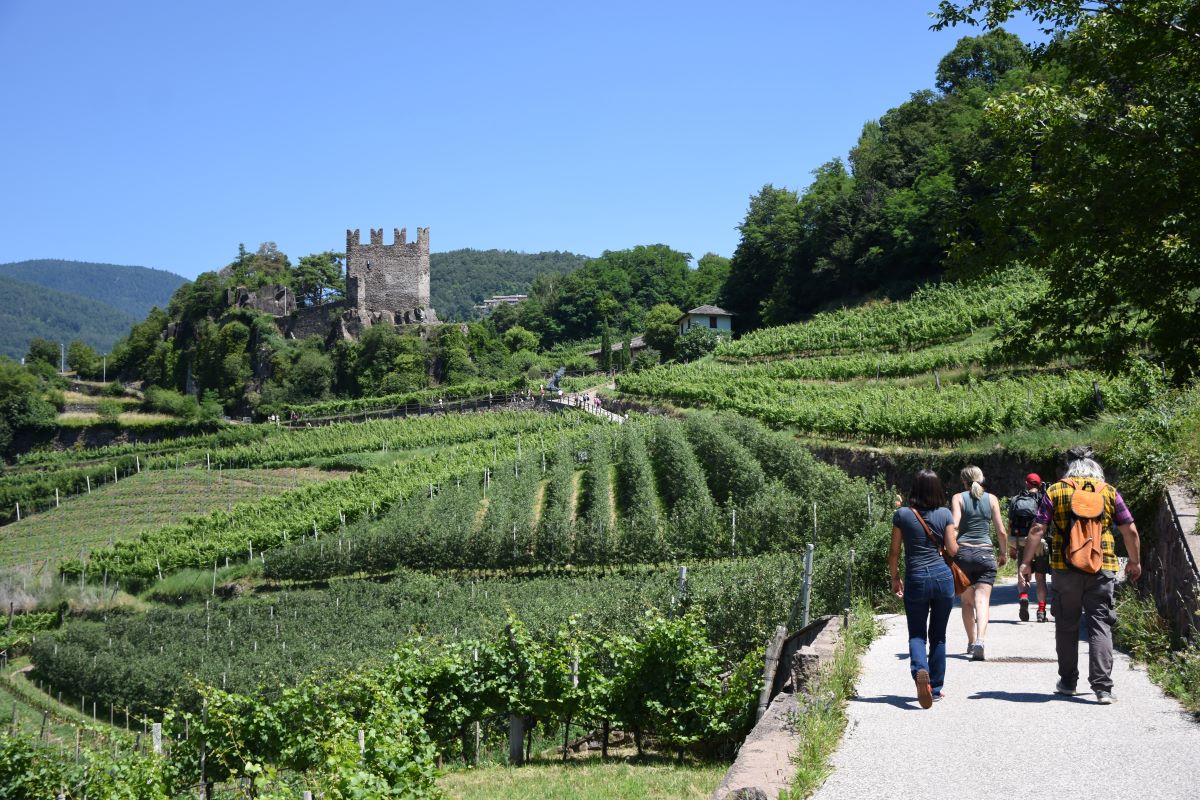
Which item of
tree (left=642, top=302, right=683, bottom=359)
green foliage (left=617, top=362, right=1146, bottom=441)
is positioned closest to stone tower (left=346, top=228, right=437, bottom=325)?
tree (left=642, top=302, right=683, bottom=359)

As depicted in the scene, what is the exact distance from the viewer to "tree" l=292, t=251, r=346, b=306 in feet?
314

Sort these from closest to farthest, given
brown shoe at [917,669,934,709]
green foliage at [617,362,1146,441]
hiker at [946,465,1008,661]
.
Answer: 1. brown shoe at [917,669,934,709]
2. hiker at [946,465,1008,661]
3. green foliage at [617,362,1146,441]

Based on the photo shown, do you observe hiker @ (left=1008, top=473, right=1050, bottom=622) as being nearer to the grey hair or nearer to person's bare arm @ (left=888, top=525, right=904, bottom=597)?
the grey hair

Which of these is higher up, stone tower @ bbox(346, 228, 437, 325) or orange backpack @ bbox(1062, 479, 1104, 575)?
stone tower @ bbox(346, 228, 437, 325)

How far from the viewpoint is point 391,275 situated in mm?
83000

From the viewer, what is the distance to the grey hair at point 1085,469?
781cm

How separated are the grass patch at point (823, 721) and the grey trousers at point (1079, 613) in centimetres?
144

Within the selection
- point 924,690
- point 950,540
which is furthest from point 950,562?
point 924,690

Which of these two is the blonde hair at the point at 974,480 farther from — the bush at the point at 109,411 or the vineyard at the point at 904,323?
the bush at the point at 109,411

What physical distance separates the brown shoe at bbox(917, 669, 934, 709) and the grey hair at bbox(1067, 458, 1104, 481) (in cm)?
179

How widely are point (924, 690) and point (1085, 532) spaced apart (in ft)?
4.92

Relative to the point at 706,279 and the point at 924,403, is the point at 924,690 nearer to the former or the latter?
the point at 924,403

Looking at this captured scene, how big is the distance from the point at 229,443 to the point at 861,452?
41.0 metres

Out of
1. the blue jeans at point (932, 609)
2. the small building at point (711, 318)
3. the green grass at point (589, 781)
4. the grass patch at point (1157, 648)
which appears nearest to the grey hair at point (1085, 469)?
the blue jeans at point (932, 609)
